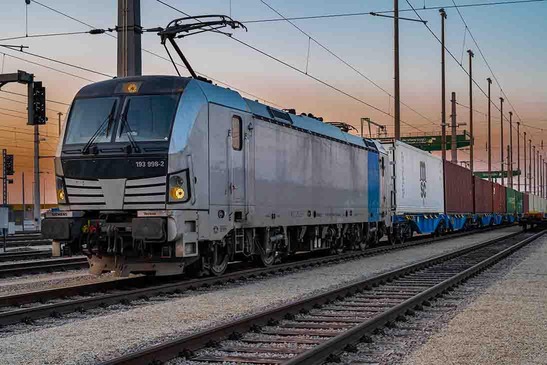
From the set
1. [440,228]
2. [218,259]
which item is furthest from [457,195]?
[218,259]

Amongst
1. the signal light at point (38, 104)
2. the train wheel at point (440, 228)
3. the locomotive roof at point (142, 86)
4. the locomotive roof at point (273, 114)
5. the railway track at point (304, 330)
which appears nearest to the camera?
the railway track at point (304, 330)

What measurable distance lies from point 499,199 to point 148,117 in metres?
48.7

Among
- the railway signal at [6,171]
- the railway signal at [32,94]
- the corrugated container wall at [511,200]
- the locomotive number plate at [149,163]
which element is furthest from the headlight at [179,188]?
the corrugated container wall at [511,200]

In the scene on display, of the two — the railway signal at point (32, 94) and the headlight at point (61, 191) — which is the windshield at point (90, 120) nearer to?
the headlight at point (61, 191)

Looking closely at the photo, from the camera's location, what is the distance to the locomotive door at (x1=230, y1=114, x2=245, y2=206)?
45.0 feet

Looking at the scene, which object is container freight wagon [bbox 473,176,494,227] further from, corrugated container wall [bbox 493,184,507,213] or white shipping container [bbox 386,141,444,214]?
white shipping container [bbox 386,141,444,214]

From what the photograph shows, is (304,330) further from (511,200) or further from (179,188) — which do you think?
(511,200)

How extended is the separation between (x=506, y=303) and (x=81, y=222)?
23.7ft

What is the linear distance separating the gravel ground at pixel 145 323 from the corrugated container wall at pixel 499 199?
42687mm

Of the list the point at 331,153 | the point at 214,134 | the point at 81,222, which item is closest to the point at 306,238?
the point at 331,153

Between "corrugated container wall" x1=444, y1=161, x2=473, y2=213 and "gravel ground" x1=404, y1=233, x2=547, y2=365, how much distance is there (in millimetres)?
24486

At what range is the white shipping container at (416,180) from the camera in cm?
2806

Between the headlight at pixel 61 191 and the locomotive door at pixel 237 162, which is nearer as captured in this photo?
the headlight at pixel 61 191

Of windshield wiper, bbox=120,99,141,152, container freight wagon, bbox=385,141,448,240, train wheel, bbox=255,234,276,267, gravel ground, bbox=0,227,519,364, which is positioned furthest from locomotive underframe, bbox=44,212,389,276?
container freight wagon, bbox=385,141,448,240
